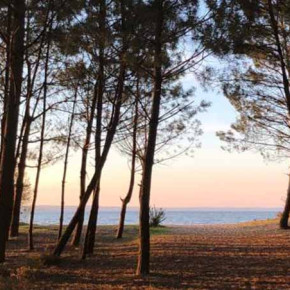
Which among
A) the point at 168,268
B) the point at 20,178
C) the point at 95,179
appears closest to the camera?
the point at 168,268

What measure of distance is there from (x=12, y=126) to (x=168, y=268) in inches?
166

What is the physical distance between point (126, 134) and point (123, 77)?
11.8 ft

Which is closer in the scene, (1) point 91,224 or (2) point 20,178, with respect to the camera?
(1) point 91,224

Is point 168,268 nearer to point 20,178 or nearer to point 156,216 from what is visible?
point 20,178

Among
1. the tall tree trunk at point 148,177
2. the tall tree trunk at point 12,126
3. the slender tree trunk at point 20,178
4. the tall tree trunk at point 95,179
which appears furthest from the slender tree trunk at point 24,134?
the tall tree trunk at point 148,177

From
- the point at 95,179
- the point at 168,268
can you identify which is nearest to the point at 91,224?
the point at 95,179

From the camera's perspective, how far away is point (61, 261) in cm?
1102

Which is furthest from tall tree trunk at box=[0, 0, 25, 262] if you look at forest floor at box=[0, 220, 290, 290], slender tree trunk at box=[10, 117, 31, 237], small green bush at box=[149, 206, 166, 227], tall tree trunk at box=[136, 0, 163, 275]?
small green bush at box=[149, 206, 166, 227]

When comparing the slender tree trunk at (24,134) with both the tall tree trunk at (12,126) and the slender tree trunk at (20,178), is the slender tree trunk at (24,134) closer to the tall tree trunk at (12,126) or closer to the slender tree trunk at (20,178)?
the slender tree trunk at (20,178)

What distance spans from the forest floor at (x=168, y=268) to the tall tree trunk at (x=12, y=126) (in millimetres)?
1166

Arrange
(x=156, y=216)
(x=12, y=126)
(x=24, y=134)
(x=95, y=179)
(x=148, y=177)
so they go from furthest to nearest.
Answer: (x=156, y=216), (x=24, y=134), (x=95, y=179), (x=12, y=126), (x=148, y=177)

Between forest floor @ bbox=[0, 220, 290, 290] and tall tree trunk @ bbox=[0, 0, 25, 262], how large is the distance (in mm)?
1166

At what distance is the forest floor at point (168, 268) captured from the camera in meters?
8.28

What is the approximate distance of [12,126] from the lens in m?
10.6
